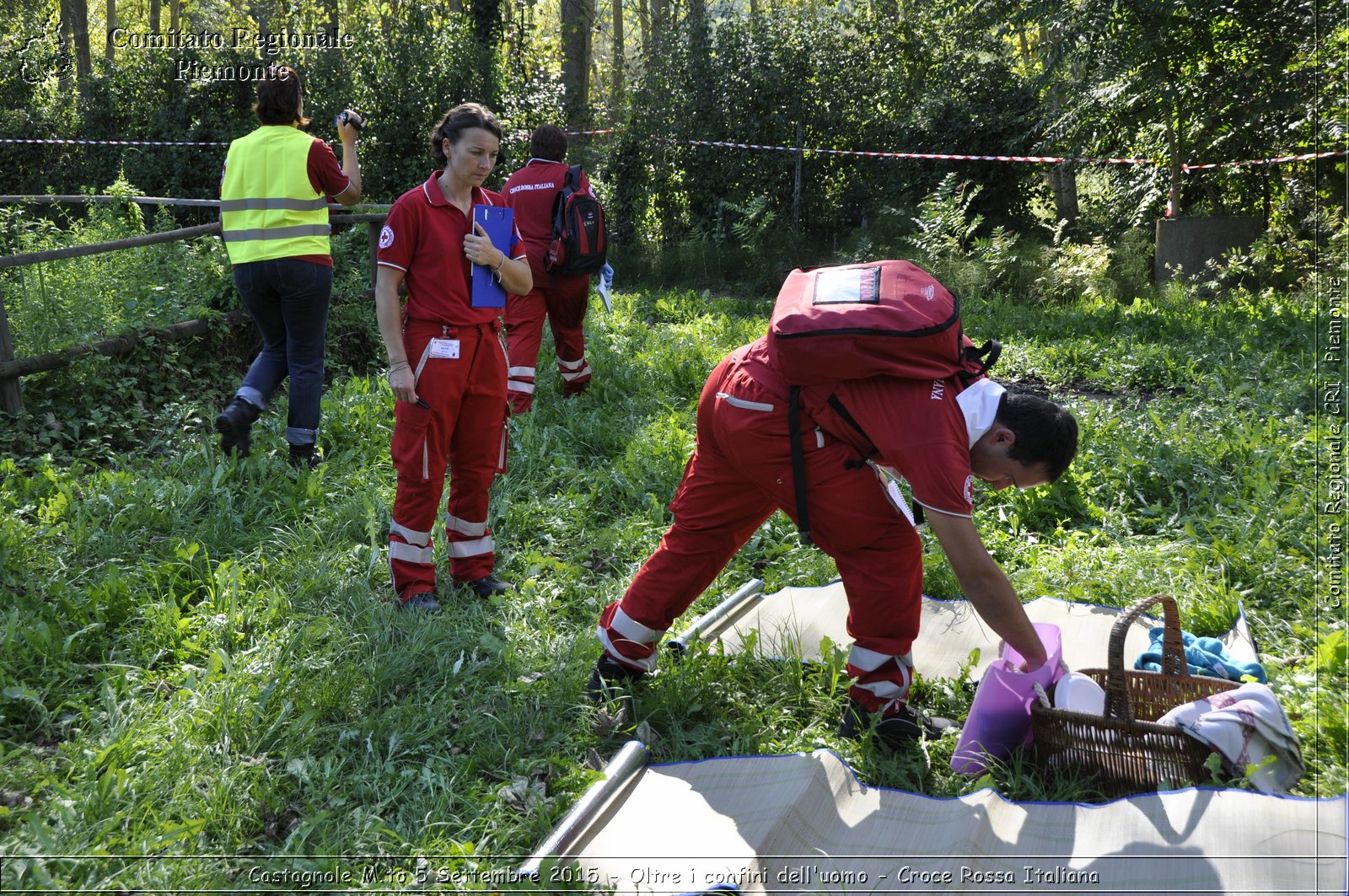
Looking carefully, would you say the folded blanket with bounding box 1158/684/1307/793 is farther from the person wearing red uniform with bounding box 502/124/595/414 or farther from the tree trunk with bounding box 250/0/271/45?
the tree trunk with bounding box 250/0/271/45

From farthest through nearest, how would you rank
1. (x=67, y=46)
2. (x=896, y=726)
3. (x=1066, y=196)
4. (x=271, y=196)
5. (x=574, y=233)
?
1. (x=67, y=46)
2. (x=1066, y=196)
3. (x=574, y=233)
4. (x=271, y=196)
5. (x=896, y=726)

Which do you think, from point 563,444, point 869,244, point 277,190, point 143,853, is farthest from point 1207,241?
point 143,853

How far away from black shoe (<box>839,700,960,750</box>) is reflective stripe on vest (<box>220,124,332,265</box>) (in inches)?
146

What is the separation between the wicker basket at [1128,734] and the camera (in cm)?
288

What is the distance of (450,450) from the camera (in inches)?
169

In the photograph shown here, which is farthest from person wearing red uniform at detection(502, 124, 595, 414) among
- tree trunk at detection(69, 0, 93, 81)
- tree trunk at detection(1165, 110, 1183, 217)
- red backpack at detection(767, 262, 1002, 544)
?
tree trunk at detection(69, 0, 93, 81)

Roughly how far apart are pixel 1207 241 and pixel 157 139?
42.7ft

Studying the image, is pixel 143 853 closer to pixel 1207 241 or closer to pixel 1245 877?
pixel 1245 877

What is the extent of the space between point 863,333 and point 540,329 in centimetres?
433

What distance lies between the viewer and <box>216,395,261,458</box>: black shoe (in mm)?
5453

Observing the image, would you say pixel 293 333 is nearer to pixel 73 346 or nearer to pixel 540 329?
pixel 73 346

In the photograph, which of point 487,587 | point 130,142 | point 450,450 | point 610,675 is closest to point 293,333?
point 450,450

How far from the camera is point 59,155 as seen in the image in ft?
51.8

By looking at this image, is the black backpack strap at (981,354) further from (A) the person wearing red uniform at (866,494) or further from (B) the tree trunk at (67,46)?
(B) the tree trunk at (67,46)
